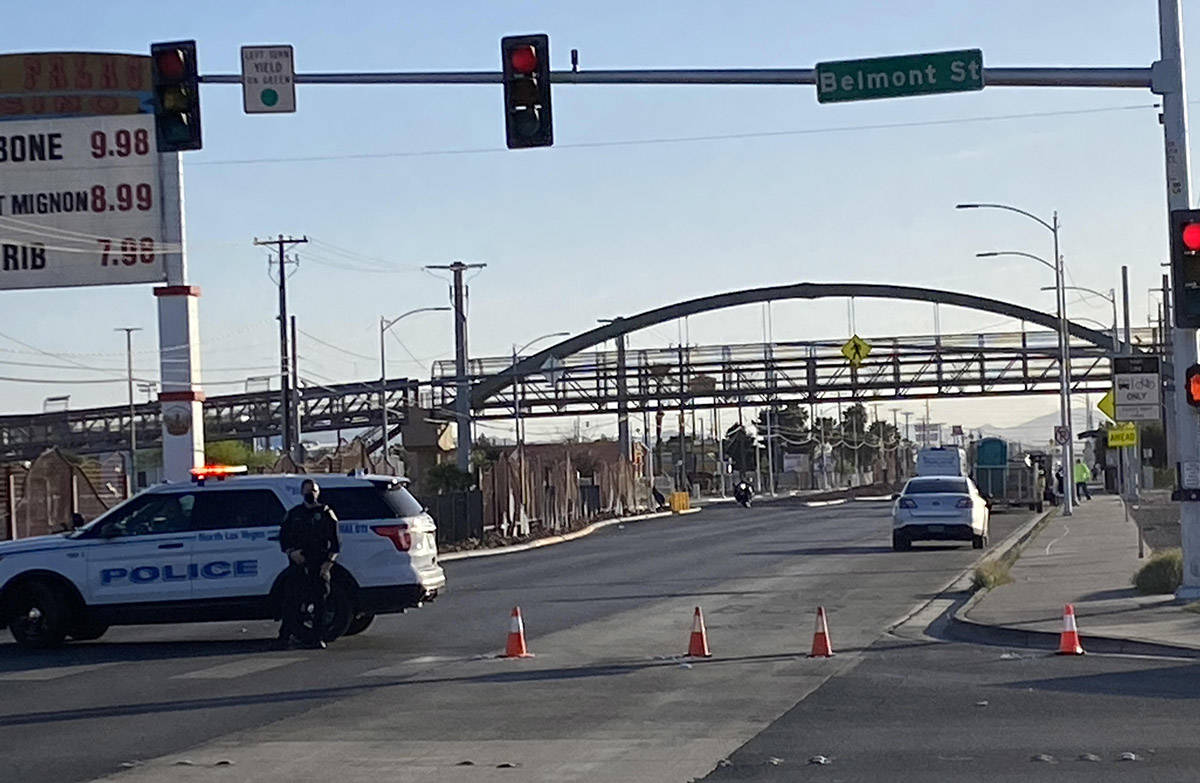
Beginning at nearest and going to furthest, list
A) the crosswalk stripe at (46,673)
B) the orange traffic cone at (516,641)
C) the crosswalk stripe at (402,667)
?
the crosswalk stripe at (402,667) < the crosswalk stripe at (46,673) < the orange traffic cone at (516,641)

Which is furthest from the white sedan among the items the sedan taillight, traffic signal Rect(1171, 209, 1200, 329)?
the sedan taillight

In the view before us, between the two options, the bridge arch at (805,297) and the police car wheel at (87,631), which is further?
the bridge arch at (805,297)

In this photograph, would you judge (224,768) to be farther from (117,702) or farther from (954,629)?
(954,629)

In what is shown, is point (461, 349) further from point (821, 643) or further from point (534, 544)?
point (821, 643)

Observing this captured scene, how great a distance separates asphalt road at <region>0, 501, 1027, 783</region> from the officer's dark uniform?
0.57 meters

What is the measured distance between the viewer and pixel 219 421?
90000 mm

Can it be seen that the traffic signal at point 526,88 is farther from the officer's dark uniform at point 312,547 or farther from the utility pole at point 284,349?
the utility pole at point 284,349

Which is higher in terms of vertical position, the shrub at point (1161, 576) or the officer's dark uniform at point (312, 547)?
the officer's dark uniform at point (312, 547)

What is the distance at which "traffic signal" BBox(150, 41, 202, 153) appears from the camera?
2027 cm

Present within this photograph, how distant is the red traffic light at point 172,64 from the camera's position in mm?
20266

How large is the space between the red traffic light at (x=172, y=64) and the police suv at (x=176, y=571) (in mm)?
4732

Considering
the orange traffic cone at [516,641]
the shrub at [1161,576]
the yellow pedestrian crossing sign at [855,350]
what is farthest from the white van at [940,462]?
the orange traffic cone at [516,641]

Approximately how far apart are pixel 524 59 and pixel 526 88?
12.7 inches

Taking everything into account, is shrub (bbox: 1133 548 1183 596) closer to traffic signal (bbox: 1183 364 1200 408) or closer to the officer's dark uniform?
traffic signal (bbox: 1183 364 1200 408)
